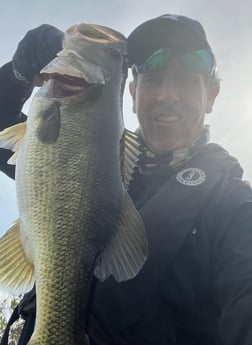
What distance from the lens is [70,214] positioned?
91.5 inches

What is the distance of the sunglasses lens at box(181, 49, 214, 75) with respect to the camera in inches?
156

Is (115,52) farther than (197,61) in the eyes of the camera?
No

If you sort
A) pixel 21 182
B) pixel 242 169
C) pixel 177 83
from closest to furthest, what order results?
pixel 21 182 → pixel 242 169 → pixel 177 83

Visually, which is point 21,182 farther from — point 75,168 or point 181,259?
point 181,259

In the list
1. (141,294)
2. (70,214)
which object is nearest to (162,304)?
(141,294)

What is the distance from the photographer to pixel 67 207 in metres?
2.33

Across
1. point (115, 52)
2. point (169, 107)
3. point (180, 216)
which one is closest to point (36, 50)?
point (115, 52)

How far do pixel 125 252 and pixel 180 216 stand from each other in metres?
0.89

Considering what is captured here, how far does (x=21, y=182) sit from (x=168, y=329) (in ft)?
3.92

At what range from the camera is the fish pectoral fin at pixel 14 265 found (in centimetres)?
235

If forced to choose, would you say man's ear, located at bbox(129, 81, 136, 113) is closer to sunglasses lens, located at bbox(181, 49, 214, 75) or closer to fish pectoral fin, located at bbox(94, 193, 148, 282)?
sunglasses lens, located at bbox(181, 49, 214, 75)

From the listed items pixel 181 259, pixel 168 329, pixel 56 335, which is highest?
pixel 56 335

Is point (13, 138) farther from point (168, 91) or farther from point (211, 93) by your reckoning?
point (211, 93)

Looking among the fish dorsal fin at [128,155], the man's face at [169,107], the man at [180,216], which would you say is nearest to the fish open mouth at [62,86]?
the fish dorsal fin at [128,155]
